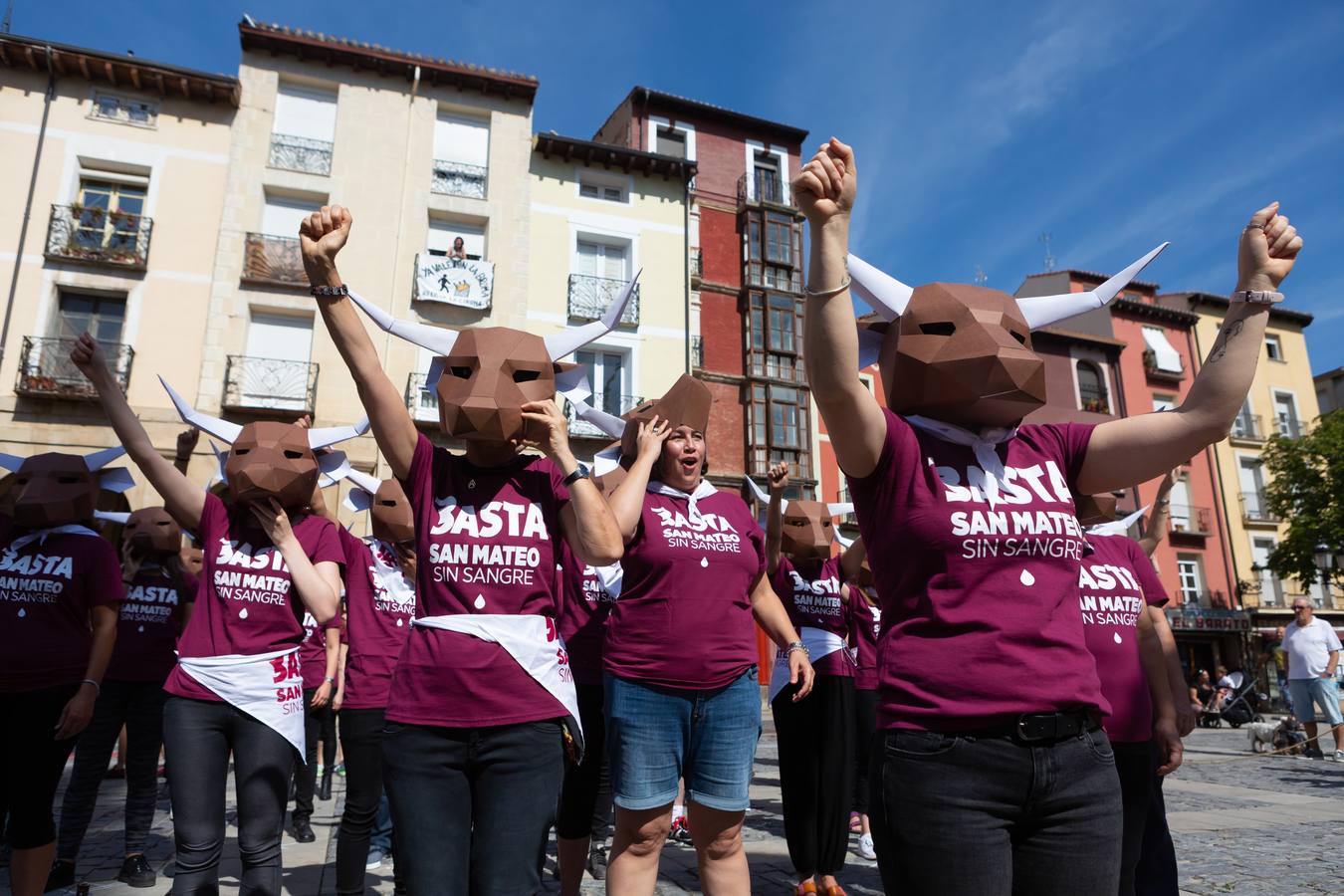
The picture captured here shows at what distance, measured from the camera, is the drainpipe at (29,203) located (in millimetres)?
17502

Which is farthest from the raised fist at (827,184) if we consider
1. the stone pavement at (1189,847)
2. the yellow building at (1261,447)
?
the yellow building at (1261,447)

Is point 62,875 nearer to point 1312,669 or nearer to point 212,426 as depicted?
point 212,426

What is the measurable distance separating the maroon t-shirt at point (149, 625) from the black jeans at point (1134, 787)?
15.7 ft

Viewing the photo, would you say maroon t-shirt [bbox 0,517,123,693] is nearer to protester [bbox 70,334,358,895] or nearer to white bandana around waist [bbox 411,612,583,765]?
protester [bbox 70,334,358,895]

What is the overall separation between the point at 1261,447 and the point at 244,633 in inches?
1430

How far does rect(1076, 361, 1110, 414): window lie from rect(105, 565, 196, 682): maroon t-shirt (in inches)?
1186

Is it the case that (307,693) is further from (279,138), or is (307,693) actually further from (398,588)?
(279,138)

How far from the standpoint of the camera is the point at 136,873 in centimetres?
486

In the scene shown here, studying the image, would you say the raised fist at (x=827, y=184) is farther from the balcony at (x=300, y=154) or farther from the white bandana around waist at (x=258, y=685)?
the balcony at (x=300, y=154)

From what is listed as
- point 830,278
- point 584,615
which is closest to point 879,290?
point 830,278

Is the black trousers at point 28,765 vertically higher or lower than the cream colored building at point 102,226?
lower

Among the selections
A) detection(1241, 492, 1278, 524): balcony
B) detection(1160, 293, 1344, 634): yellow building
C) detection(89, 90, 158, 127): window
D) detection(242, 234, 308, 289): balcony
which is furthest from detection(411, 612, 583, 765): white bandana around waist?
detection(1241, 492, 1278, 524): balcony

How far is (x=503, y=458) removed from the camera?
9.75ft

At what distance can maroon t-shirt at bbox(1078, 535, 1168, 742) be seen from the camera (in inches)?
134
